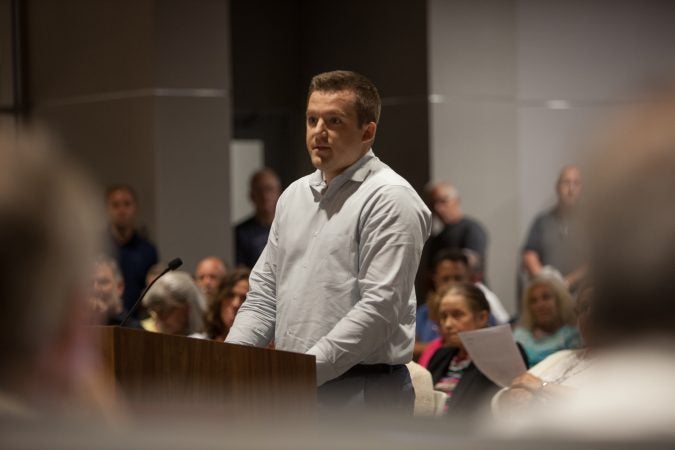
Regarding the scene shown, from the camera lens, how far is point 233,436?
70cm

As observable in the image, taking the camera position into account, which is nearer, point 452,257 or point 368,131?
point 368,131

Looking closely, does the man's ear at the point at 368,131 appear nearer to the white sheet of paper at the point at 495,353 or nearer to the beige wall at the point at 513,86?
the white sheet of paper at the point at 495,353

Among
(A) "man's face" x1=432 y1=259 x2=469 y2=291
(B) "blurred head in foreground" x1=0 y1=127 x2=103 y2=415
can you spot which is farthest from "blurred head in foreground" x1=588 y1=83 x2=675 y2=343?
(A) "man's face" x1=432 y1=259 x2=469 y2=291

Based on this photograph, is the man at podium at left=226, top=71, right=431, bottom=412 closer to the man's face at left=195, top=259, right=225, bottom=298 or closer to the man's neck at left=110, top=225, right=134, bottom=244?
the man's face at left=195, top=259, right=225, bottom=298

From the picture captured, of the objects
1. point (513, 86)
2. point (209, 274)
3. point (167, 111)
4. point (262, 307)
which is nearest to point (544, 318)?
point (209, 274)

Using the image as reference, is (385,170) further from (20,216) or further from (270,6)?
(270,6)

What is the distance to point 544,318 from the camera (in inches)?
200

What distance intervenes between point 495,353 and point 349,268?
5.36ft

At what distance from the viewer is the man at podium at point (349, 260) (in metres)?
2.45

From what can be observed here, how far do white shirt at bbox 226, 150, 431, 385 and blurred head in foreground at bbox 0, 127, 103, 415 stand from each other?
1566mm

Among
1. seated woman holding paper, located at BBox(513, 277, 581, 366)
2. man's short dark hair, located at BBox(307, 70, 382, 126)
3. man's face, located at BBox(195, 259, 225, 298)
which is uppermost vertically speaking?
man's short dark hair, located at BBox(307, 70, 382, 126)

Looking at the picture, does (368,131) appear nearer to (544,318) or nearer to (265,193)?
(544,318)

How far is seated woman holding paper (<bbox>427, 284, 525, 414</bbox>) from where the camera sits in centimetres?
418

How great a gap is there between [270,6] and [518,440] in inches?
353
